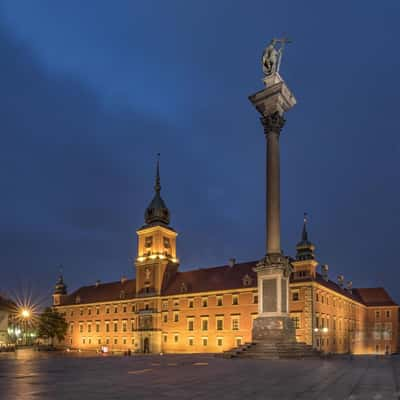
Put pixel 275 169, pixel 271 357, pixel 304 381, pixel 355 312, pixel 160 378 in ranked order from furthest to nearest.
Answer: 1. pixel 355 312
2. pixel 275 169
3. pixel 271 357
4. pixel 160 378
5. pixel 304 381

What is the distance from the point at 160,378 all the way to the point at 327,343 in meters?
59.2

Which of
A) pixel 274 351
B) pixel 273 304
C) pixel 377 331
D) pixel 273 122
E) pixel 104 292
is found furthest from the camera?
pixel 104 292

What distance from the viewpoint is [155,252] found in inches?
3285

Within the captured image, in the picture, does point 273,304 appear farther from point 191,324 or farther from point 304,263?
point 191,324

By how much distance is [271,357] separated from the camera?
89.7 feet

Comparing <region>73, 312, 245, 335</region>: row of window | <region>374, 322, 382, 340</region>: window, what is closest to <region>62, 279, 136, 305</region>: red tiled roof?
<region>73, 312, 245, 335</region>: row of window

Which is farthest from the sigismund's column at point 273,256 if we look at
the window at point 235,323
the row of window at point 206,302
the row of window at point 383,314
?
the row of window at point 383,314

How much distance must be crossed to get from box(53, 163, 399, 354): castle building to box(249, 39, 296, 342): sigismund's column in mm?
34104

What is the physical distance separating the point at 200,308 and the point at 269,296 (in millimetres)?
45549

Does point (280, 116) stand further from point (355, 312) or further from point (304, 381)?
point (355, 312)

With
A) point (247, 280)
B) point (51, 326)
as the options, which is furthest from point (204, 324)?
point (51, 326)

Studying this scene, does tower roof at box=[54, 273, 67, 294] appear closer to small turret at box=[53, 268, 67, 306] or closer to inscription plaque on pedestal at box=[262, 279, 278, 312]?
small turret at box=[53, 268, 67, 306]

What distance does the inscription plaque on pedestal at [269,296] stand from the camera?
30000mm

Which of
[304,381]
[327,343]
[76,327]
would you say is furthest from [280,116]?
[76,327]
